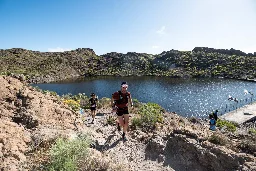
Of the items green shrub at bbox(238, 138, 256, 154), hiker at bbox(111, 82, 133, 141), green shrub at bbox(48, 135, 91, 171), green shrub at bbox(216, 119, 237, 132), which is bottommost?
green shrub at bbox(216, 119, 237, 132)

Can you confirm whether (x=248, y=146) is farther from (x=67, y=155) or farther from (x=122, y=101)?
(x=67, y=155)

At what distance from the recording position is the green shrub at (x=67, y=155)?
5.51 metres

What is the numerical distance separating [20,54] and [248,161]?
15389 centimetres

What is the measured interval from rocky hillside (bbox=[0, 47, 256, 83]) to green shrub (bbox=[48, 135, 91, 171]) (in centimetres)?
10452

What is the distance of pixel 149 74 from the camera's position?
5221 inches

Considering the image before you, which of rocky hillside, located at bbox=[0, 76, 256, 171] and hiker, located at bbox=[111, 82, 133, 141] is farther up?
hiker, located at bbox=[111, 82, 133, 141]

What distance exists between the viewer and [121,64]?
539ft

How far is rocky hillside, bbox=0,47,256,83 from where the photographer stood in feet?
391

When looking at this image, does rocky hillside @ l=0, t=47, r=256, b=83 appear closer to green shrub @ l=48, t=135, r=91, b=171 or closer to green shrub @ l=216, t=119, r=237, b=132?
green shrub @ l=216, t=119, r=237, b=132

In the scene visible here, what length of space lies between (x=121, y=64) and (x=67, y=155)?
159 m

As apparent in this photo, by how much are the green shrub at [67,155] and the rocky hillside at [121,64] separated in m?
105

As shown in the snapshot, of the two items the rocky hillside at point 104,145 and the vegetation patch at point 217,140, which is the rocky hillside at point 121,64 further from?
the vegetation patch at point 217,140

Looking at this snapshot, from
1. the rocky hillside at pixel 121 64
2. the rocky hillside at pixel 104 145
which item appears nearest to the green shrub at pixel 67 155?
the rocky hillside at pixel 104 145

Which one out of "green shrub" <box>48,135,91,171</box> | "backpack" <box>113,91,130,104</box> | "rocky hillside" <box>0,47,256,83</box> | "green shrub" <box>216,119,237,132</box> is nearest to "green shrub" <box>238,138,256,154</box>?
"backpack" <box>113,91,130,104</box>
